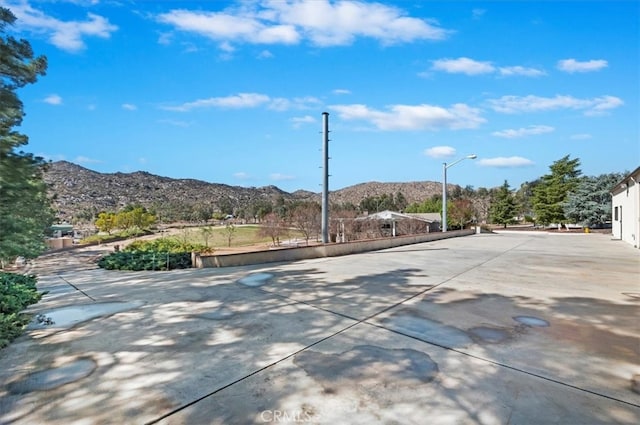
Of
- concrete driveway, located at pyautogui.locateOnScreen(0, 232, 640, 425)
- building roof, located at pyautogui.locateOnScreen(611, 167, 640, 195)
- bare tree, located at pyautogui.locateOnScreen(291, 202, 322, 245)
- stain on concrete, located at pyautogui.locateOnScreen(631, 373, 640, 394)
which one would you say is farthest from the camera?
bare tree, located at pyautogui.locateOnScreen(291, 202, 322, 245)

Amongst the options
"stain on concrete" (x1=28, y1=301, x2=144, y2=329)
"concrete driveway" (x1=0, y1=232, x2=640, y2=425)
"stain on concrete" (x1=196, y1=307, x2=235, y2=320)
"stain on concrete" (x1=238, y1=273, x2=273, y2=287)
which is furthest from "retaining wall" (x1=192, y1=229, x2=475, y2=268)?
"stain on concrete" (x1=196, y1=307, x2=235, y2=320)

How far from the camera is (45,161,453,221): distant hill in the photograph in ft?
207

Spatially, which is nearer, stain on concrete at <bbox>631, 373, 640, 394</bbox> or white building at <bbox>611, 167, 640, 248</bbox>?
stain on concrete at <bbox>631, 373, 640, 394</bbox>

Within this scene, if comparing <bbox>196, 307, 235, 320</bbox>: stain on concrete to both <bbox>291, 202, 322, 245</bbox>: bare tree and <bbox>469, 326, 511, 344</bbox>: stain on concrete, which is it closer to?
<bbox>469, 326, 511, 344</bbox>: stain on concrete

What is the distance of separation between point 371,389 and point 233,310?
2.75 metres

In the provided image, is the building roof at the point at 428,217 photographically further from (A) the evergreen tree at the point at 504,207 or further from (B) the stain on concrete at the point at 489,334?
(B) the stain on concrete at the point at 489,334

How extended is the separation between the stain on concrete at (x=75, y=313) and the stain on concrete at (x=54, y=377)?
1.41 m

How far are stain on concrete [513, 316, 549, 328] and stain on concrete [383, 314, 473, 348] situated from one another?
1029 millimetres

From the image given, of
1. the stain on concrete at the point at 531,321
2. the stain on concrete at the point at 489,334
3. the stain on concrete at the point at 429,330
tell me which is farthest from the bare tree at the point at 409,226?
the stain on concrete at the point at 489,334

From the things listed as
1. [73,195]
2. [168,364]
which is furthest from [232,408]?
[73,195]

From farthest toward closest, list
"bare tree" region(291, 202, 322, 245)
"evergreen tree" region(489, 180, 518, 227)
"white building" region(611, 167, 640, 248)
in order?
"evergreen tree" region(489, 180, 518, 227) → "bare tree" region(291, 202, 322, 245) → "white building" region(611, 167, 640, 248)

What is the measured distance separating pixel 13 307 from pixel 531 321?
22.8 ft

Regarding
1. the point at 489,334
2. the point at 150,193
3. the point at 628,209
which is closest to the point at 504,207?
the point at 628,209

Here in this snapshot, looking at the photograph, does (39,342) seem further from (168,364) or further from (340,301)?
(340,301)
